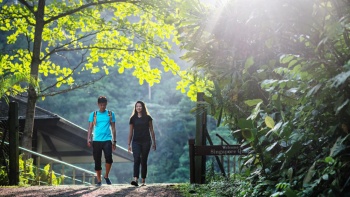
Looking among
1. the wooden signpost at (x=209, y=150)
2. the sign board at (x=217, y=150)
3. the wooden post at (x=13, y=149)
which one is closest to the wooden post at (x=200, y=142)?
the wooden signpost at (x=209, y=150)

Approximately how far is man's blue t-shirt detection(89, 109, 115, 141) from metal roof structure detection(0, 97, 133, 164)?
7.08m

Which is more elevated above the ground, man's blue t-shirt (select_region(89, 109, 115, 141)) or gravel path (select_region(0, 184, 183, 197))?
man's blue t-shirt (select_region(89, 109, 115, 141))

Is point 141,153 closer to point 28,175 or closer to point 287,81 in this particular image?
point 28,175

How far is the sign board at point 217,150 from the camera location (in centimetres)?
1062

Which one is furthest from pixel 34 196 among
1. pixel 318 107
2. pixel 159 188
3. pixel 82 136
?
pixel 82 136

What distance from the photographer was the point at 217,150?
1080 centimetres

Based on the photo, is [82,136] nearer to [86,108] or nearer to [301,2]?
[301,2]

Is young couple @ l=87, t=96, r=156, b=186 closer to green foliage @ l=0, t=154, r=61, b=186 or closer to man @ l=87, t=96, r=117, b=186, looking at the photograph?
man @ l=87, t=96, r=117, b=186

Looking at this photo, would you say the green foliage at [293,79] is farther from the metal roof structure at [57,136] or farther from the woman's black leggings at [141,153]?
the metal roof structure at [57,136]

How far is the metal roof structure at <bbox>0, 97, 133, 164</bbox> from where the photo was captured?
2011 cm

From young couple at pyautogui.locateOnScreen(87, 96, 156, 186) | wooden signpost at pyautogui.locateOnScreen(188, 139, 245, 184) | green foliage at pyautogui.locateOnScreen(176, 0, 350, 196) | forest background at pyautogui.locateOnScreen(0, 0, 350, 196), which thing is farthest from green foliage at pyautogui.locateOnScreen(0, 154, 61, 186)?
green foliage at pyautogui.locateOnScreen(176, 0, 350, 196)

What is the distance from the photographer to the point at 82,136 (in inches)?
844

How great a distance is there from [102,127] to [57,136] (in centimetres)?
1103

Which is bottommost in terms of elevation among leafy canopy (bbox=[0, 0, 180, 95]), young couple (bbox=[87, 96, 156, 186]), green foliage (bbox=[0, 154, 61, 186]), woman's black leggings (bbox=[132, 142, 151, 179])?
green foliage (bbox=[0, 154, 61, 186])
